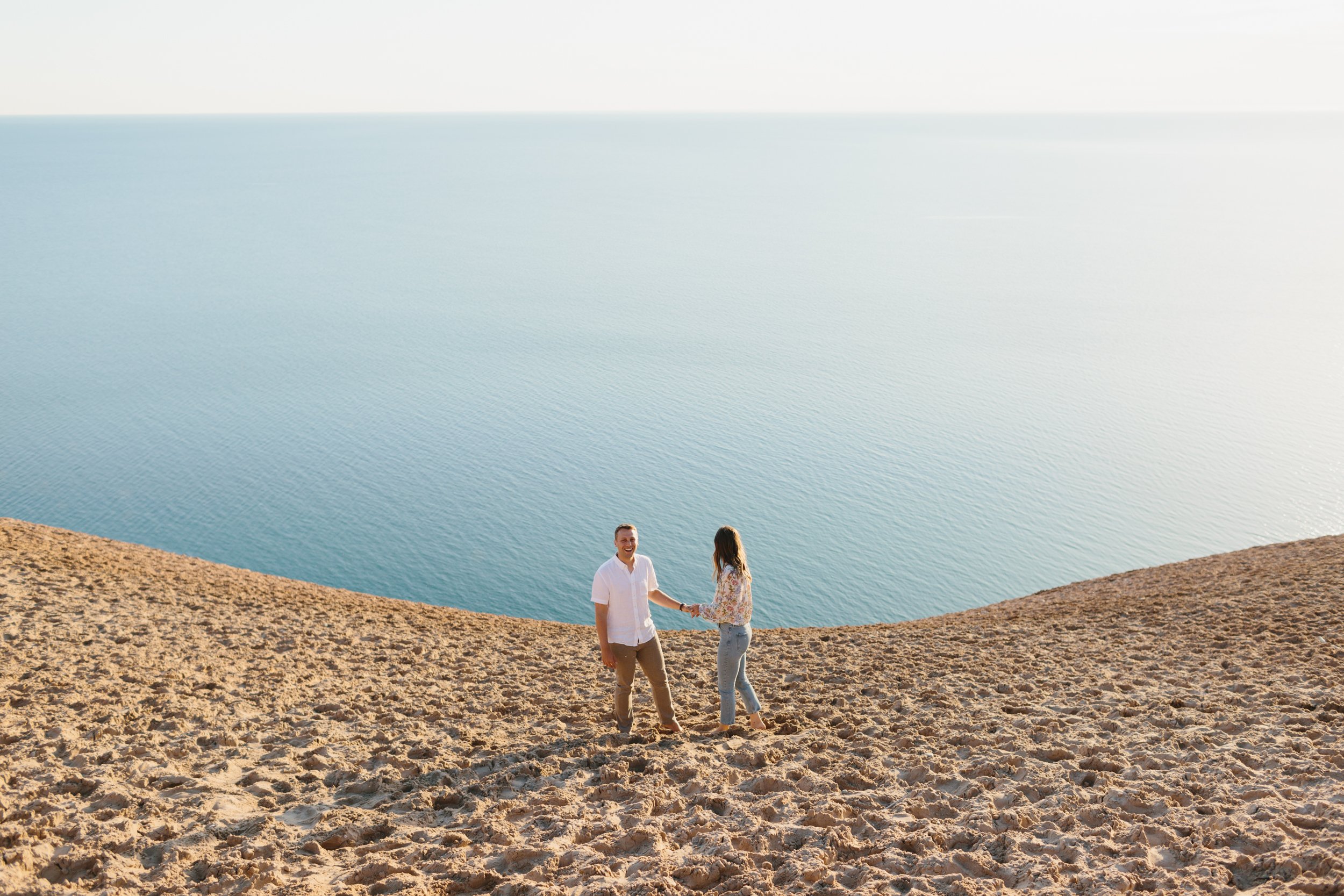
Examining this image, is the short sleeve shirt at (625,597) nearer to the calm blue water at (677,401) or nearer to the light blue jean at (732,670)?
the light blue jean at (732,670)

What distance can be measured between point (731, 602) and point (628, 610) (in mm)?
795

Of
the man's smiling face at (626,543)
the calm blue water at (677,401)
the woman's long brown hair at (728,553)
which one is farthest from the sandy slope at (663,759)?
the calm blue water at (677,401)

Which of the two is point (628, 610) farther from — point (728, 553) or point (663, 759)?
point (663, 759)

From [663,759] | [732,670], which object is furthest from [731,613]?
[663,759]

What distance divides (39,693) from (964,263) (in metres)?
88.7

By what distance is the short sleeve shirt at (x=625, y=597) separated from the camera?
7.54m

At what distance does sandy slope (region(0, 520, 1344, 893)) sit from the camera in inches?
242

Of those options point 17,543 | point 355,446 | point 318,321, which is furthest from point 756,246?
point 17,543

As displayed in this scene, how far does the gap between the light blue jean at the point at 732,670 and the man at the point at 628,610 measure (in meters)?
0.43

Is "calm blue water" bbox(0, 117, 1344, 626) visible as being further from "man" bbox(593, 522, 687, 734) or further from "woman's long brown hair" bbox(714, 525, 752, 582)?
"woman's long brown hair" bbox(714, 525, 752, 582)

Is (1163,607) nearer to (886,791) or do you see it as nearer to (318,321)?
(886,791)

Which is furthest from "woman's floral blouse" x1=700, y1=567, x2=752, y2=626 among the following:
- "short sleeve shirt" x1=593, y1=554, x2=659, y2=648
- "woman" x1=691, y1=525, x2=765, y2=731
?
"short sleeve shirt" x1=593, y1=554, x2=659, y2=648

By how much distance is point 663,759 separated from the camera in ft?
25.7

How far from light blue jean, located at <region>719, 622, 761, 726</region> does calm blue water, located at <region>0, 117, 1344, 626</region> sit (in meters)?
20.1
